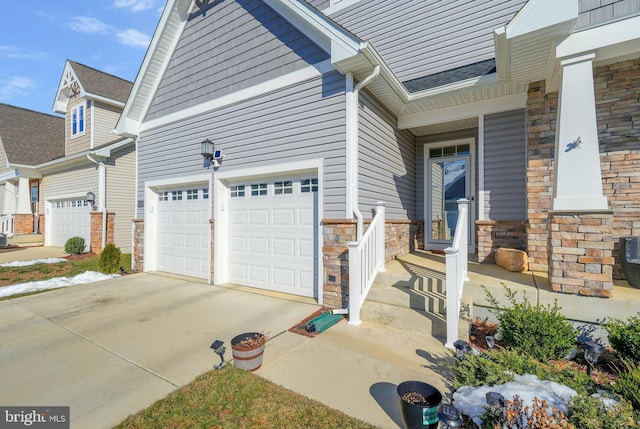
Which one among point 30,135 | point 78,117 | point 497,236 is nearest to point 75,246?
point 78,117

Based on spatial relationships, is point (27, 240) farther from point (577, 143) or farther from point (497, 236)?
point (577, 143)

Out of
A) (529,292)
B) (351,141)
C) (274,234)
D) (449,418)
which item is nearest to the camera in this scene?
(449,418)

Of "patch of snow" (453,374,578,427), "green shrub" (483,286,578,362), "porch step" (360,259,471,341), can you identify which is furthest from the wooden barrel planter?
"green shrub" (483,286,578,362)

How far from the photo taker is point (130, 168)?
11383 millimetres

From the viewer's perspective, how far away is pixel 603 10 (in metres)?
3.49

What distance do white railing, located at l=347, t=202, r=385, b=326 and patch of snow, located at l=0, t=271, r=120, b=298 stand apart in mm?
6625

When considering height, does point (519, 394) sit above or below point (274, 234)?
below

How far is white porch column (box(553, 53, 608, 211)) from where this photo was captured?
3.43m

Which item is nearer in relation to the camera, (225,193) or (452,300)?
(452,300)

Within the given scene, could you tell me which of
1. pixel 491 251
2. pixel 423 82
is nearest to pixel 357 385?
pixel 491 251

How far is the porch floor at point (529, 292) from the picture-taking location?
323 centimetres

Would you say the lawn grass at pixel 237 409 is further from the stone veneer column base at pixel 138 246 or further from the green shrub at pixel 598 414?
the stone veneer column base at pixel 138 246

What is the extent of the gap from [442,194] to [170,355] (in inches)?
253

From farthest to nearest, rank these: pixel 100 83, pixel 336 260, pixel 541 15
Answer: pixel 100 83, pixel 336 260, pixel 541 15
